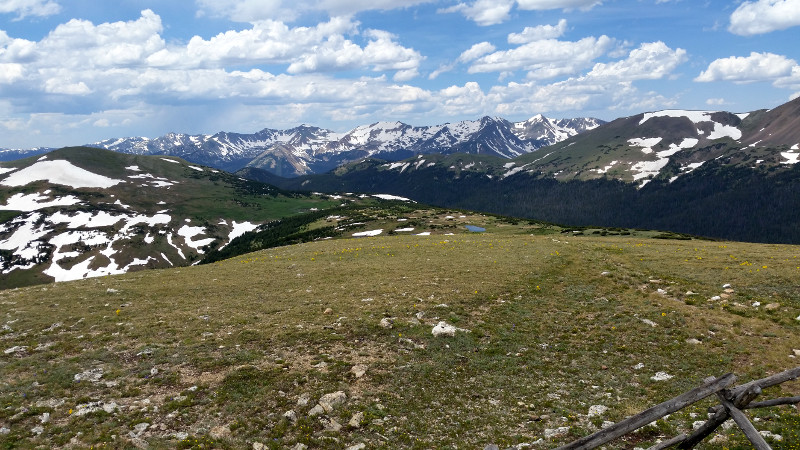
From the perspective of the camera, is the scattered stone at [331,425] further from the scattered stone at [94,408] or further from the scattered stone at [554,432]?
the scattered stone at [94,408]

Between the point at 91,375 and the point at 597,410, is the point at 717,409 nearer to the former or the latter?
the point at 597,410

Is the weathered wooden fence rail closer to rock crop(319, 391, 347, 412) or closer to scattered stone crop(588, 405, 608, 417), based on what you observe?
scattered stone crop(588, 405, 608, 417)

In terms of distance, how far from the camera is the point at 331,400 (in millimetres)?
17328

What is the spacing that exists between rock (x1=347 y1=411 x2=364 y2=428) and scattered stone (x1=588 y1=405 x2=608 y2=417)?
369 inches

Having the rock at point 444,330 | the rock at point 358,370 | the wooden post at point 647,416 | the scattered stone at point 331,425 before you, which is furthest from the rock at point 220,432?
the rock at point 444,330

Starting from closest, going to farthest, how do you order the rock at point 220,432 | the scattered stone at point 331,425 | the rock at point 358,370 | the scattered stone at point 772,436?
the scattered stone at point 772,436
the rock at point 220,432
the scattered stone at point 331,425
the rock at point 358,370

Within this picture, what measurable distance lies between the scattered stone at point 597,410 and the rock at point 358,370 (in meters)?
10.2

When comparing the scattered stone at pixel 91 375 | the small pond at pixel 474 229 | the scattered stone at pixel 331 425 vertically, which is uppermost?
the small pond at pixel 474 229

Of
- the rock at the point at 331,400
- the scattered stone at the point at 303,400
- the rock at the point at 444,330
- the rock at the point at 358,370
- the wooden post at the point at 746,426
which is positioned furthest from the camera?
the rock at the point at 444,330

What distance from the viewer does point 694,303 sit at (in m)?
27.1

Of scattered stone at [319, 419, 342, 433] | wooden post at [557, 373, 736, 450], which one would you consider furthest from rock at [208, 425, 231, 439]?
wooden post at [557, 373, 736, 450]

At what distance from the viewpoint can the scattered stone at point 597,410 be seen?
53.6 ft

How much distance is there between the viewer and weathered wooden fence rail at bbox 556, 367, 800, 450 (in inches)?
417

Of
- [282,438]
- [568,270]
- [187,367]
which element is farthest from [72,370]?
[568,270]
